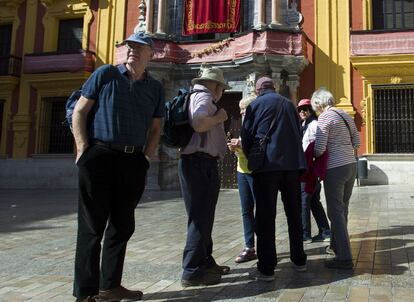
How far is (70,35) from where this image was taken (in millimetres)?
18578

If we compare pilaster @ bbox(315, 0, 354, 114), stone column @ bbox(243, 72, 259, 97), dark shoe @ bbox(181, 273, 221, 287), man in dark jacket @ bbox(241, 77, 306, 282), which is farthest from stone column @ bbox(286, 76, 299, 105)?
dark shoe @ bbox(181, 273, 221, 287)

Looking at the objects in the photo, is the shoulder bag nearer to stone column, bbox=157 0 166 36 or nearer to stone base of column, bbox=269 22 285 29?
stone base of column, bbox=269 22 285 29

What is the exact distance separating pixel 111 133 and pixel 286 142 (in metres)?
1.47

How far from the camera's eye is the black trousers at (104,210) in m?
3.13

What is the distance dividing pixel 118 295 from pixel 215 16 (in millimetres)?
13786

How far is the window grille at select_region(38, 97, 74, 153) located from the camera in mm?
17562

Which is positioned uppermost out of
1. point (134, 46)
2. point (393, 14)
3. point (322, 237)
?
point (393, 14)

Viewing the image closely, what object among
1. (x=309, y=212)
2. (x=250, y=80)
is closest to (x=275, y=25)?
(x=250, y=80)

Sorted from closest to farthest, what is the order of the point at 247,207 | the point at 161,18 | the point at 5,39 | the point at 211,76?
the point at 211,76 < the point at 247,207 < the point at 161,18 < the point at 5,39

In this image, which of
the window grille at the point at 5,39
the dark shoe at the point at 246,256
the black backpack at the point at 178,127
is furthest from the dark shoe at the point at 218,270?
the window grille at the point at 5,39

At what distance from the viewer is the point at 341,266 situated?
4039 mm

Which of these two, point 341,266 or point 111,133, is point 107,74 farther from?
point 341,266

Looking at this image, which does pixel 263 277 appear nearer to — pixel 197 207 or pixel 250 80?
pixel 197 207

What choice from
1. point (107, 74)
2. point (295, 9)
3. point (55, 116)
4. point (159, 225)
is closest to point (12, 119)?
point (55, 116)
